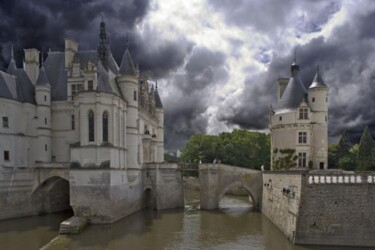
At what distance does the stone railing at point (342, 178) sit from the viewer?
22.1m

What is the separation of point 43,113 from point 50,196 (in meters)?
8.97

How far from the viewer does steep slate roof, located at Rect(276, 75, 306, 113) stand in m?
39.7

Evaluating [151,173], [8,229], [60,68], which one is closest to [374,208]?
[151,173]

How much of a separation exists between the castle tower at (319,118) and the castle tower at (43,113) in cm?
2983

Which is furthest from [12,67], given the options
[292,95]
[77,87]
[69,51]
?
[292,95]

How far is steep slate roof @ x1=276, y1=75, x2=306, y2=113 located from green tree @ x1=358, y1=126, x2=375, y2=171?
1107cm

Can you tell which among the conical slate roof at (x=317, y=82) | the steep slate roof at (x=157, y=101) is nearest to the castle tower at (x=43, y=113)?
the steep slate roof at (x=157, y=101)

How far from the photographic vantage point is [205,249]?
22.8 m

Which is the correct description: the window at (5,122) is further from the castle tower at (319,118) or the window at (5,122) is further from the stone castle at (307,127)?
the castle tower at (319,118)

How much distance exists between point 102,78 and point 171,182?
14709 millimetres

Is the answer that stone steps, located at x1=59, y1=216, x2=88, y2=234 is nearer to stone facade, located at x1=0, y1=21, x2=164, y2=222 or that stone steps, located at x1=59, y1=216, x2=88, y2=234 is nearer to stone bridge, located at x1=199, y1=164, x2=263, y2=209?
stone facade, located at x1=0, y1=21, x2=164, y2=222

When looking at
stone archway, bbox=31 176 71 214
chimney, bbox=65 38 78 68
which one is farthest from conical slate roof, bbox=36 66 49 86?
stone archway, bbox=31 176 71 214

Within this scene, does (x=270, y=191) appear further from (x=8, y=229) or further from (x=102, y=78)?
(x=8, y=229)

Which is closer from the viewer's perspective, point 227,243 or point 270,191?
point 227,243
